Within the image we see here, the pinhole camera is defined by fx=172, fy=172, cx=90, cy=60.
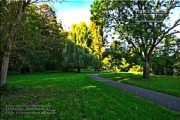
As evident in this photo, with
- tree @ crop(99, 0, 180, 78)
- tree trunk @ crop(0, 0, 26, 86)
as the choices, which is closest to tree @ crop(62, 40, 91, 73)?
tree @ crop(99, 0, 180, 78)

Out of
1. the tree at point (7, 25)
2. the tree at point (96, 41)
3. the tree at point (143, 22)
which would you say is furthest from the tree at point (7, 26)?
the tree at point (96, 41)

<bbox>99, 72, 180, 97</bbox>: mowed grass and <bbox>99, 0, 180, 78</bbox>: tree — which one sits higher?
<bbox>99, 0, 180, 78</bbox>: tree

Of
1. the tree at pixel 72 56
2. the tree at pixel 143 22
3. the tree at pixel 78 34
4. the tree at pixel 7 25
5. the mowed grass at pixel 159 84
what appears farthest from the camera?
the tree at pixel 78 34

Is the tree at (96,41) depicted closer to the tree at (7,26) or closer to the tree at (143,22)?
the tree at (143,22)

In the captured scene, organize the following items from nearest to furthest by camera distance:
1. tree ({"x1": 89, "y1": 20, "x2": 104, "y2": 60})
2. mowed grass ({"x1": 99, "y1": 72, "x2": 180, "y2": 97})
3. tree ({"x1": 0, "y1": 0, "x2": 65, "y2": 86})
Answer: tree ({"x1": 0, "y1": 0, "x2": 65, "y2": 86}), mowed grass ({"x1": 99, "y1": 72, "x2": 180, "y2": 97}), tree ({"x1": 89, "y1": 20, "x2": 104, "y2": 60})

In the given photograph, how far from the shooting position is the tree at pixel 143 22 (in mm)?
15812

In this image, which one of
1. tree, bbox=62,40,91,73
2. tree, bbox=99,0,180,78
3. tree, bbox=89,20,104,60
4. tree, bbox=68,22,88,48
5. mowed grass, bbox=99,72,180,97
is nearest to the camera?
mowed grass, bbox=99,72,180,97

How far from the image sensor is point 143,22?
16.1 metres

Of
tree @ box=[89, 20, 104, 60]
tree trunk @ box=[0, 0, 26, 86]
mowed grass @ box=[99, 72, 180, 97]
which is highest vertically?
tree @ box=[89, 20, 104, 60]

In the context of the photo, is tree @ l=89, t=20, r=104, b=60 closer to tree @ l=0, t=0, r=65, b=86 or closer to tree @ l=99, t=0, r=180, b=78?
tree @ l=99, t=0, r=180, b=78

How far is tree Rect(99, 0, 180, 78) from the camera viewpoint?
51.9ft

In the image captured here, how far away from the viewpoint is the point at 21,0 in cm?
876

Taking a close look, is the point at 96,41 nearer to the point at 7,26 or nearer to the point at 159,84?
the point at 159,84

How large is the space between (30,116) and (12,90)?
4.66 meters
